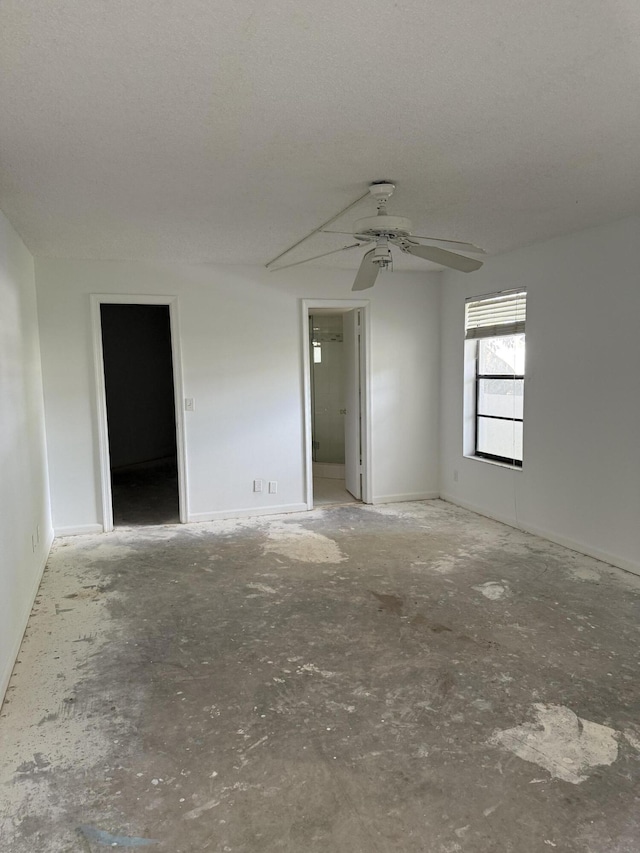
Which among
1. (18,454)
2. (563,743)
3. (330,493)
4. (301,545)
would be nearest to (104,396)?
(18,454)

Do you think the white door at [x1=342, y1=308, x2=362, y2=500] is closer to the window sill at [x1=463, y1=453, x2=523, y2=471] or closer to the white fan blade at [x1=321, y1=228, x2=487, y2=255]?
the window sill at [x1=463, y1=453, x2=523, y2=471]

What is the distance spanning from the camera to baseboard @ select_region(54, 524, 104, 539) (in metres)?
4.98

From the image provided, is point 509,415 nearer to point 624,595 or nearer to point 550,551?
point 550,551

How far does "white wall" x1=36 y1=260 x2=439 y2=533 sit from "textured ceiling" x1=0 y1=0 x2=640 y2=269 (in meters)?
1.43

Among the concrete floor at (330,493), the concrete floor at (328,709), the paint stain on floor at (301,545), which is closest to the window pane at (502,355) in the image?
the concrete floor at (328,709)

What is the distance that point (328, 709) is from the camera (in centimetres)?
241

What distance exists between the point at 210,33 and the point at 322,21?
1.09ft

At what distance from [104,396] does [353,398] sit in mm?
2549

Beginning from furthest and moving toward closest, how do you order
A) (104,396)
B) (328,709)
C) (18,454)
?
(104,396) < (18,454) < (328,709)

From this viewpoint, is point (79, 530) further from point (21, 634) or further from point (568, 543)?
point (568, 543)

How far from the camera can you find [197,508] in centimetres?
538

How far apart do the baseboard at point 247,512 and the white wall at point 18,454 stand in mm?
1308

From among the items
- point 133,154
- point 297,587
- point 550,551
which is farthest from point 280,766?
point 550,551

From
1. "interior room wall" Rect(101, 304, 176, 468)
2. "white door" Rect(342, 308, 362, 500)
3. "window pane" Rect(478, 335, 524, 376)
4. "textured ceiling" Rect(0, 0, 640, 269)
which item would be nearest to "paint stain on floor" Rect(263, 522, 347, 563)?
"white door" Rect(342, 308, 362, 500)
